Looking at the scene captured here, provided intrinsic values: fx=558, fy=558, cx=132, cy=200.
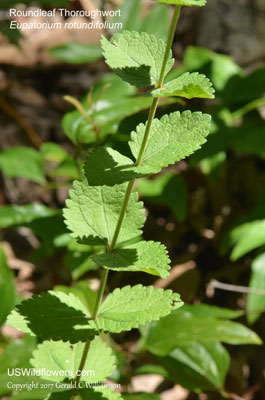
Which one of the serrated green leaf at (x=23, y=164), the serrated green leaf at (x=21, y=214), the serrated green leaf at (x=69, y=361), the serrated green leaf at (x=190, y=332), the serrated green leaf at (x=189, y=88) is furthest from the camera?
the serrated green leaf at (x=23, y=164)

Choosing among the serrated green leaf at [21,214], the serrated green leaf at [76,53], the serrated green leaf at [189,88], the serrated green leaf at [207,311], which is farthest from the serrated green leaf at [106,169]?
the serrated green leaf at [76,53]

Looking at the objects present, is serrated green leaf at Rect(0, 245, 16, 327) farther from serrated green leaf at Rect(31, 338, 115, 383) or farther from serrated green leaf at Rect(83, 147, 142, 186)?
serrated green leaf at Rect(83, 147, 142, 186)

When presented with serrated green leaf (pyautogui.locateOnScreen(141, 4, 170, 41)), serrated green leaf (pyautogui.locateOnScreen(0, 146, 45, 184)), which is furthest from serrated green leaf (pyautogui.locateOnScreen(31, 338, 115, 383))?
serrated green leaf (pyautogui.locateOnScreen(141, 4, 170, 41))

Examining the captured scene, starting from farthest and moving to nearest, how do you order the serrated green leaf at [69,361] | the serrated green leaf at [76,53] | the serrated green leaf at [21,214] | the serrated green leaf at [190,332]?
the serrated green leaf at [76,53] < the serrated green leaf at [21,214] < the serrated green leaf at [190,332] < the serrated green leaf at [69,361]

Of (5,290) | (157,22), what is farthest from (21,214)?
(157,22)

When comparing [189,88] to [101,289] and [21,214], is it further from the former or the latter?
[21,214]

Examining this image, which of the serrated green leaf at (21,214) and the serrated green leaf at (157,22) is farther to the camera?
the serrated green leaf at (157,22)

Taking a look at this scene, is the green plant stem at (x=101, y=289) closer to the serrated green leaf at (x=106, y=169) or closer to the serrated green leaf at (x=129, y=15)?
the serrated green leaf at (x=106, y=169)

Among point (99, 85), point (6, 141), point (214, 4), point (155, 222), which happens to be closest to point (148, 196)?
point (155, 222)
